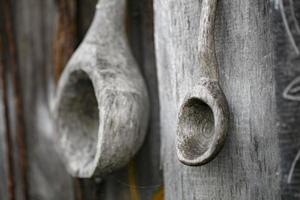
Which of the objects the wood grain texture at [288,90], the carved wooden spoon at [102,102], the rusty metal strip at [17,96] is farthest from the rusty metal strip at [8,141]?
the wood grain texture at [288,90]

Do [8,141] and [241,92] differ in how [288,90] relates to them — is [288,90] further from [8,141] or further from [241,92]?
[8,141]

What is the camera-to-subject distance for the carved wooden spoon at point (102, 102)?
142cm

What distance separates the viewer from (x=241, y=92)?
1.15m

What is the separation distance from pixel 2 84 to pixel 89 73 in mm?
631

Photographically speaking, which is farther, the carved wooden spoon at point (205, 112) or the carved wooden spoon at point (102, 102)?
the carved wooden spoon at point (102, 102)

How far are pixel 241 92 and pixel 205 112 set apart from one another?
Answer: 0.09 metres

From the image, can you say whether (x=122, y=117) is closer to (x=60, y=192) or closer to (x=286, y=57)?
(x=286, y=57)

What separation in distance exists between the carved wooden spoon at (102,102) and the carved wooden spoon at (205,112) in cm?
29

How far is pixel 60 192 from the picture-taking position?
1945 millimetres

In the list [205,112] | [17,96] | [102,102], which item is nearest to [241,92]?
[205,112]

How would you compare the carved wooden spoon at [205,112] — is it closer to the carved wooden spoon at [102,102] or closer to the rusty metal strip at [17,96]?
the carved wooden spoon at [102,102]

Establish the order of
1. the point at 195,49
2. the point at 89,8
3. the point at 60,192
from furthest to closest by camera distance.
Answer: the point at 60,192
the point at 89,8
the point at 195,49

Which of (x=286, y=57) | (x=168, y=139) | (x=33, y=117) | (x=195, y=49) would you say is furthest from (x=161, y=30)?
(x=33, y=117)

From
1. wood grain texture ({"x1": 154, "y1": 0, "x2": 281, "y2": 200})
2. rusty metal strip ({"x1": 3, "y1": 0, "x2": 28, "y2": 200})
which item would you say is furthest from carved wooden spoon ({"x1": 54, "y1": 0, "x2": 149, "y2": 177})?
rusty metal strip ({"x1": 3, "y1": 0, "x2": 28, "y2": 200})
